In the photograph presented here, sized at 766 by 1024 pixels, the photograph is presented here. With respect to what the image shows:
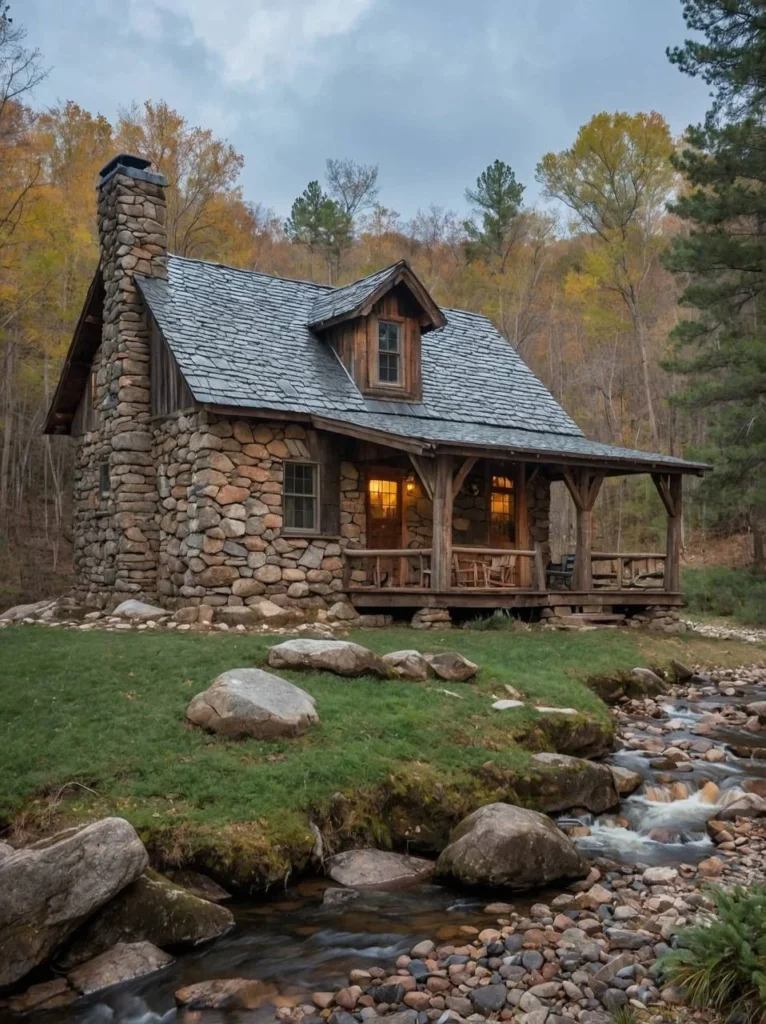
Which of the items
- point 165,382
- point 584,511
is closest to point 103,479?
point 165,382

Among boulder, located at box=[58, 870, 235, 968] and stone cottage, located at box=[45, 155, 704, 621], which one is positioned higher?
stone cottage, located at box=[45, 155, 704, 621]

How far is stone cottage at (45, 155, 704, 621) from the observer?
573 inches

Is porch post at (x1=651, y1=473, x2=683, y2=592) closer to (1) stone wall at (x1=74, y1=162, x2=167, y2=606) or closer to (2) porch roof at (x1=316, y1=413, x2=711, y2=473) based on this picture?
(2) porch roof at (x1=316, y1=413, x2=711, y2=473)

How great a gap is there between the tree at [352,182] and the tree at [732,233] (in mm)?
18282

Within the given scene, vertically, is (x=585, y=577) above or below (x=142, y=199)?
below

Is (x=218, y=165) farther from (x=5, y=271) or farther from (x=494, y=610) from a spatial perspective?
(x=494, y=610)

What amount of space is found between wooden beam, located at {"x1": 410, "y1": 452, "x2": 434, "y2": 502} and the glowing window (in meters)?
1.97

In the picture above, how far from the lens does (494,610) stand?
16.1m

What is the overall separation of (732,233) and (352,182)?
19.5 meters

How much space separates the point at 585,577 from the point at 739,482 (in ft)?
14.4

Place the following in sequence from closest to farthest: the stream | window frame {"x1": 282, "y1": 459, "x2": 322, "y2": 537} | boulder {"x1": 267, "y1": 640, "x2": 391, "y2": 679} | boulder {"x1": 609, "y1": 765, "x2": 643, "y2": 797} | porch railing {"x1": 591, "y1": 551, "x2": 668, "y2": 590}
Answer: the stream, boulder {"x1": 609, "y1": 765, "x2": 643, "y2": 797}, boulder {"x1": 267, "y1": 640, "x2": 391, "y2": 679}, window frame {"x1": 282, "y1": 459, "x2": 322, "y2": 537}, porch railing {"x1": 591, "y1": 551, "x2": 668, "y2": 590}

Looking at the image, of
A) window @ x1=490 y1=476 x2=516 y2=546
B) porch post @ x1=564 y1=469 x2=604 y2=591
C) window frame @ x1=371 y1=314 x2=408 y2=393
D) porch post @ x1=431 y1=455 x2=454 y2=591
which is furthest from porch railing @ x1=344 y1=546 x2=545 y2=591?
window frame @ x1=371 y1=314 x2=408 y2=393

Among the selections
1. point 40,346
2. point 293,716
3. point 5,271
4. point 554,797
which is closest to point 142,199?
point 5,271

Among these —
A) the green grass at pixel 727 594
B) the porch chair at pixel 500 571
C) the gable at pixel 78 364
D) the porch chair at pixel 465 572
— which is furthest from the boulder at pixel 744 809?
the gable at pixel 78 364
